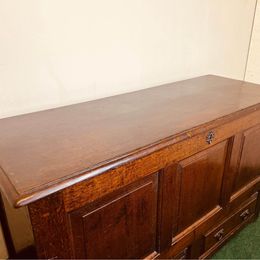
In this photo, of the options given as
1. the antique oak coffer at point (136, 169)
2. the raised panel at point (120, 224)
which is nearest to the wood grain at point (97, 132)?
the antique oak coffer at point (136, 169)

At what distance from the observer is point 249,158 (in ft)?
4.09

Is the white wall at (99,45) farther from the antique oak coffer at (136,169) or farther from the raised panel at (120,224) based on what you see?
the raised panel at (120,224)

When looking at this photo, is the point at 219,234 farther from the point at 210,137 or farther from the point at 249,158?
the point at 210,137

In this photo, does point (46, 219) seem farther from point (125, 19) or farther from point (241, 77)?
point (241, 77)

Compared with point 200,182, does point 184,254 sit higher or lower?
lower

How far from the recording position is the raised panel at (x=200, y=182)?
942 millimetres

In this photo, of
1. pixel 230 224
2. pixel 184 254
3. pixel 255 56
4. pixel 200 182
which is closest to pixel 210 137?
pixel 200 182

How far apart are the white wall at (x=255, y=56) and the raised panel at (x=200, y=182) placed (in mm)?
1190

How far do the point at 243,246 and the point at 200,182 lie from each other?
2.39 ft

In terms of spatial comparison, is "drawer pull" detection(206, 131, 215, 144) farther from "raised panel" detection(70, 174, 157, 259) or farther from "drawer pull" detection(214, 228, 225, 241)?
"drawer pull" detection(214, 228, 225, 241)

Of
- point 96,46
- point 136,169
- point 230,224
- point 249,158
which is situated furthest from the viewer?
point 230,224

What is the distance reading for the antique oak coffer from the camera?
24.7 inches

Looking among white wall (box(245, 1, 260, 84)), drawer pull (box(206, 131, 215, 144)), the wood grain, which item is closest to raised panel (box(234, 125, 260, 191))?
the wood grain

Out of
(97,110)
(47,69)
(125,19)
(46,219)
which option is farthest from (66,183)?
(125,19)
